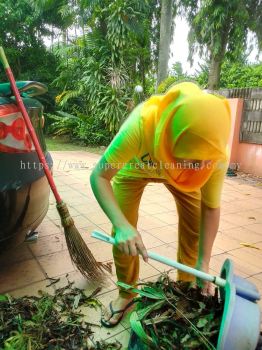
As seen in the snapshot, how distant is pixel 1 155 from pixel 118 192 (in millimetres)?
700

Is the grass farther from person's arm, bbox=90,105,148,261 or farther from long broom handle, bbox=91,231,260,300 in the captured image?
long broom handle, bbox=91,231,260,300

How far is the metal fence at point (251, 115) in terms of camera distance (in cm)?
641

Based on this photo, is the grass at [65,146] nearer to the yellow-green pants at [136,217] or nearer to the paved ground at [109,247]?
the paved ground at [109,247]

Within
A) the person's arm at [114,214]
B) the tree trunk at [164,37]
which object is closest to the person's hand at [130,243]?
the person's arm at [114,214]

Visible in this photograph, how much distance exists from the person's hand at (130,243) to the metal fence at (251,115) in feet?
18.8

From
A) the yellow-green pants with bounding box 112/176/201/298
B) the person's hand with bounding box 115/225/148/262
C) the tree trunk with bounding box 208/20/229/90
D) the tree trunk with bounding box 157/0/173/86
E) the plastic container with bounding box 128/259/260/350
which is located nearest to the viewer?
the plastic container with bounding box 128/259/260/350

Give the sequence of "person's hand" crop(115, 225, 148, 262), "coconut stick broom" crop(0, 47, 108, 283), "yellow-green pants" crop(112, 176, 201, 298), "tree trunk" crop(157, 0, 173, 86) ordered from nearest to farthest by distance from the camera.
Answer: "person's hand" crop(115, 225, 148, 262)
"yellow-green pants" crop(112, 176, 201, 298)
"coconut stick broom" crop(0, 47, 108, 283)
"tree trunk" crop(157, 0, 173, 86)

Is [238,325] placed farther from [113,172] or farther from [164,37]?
[164,37]

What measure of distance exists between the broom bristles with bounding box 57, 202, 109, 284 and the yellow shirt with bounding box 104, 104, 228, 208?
70 centimetres

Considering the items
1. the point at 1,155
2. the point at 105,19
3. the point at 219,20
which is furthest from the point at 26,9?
the point at 1,155

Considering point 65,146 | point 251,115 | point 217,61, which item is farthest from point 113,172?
point 217,61

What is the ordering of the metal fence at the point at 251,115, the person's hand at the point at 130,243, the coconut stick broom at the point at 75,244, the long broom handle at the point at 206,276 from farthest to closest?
the metal fence at the point at 251,115 → the coconut stick broom at the point at 75,244 → the person's hand at the point at 130,243 → the long broom handle at the point at 206,276

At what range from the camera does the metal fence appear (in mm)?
6410

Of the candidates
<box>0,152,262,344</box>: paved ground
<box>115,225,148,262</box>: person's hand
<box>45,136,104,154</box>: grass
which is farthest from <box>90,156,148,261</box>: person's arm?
<box>45,136,104,154</box>: grass
